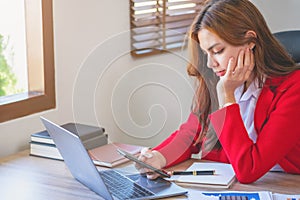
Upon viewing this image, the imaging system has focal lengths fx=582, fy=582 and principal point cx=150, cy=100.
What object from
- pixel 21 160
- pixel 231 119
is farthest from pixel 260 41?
pixel 21 160

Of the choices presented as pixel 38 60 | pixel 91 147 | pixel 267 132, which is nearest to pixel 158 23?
pixel 38 60

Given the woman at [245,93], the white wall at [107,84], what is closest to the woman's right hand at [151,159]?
the woman at [245,93]

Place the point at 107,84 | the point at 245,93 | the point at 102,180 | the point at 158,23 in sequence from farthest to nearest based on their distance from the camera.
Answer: the point at 158,23 → the point at 107,84 → the point at 245,93 → the point at 102,180

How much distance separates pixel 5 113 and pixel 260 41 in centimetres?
90

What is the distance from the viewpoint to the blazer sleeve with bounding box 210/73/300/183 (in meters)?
1.66

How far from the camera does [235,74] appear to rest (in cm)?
176

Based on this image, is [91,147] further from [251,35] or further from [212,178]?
[251,35]

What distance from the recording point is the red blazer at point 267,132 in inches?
65.4

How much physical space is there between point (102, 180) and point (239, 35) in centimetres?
62

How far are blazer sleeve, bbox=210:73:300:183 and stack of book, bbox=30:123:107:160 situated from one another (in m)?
0.48

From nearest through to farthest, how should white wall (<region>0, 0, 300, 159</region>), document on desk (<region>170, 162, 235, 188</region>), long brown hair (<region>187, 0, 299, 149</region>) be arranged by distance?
document on desk (<region>170, 162, 235, 188</region>) → long brown hair (<region>187, 0, 299, 149</region>) → white wall (<region>0, 0, 300, 159</region>)

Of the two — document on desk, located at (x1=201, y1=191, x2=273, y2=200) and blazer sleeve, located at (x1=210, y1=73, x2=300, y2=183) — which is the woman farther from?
document on desk, located at (x1=201, y1=191, x2=273, y2=200)

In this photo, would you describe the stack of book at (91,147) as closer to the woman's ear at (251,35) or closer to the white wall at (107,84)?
the white wall at (107,84)

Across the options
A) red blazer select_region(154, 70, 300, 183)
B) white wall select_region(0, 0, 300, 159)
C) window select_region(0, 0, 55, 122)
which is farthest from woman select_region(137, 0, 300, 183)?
window select_region(0, 0, 55, 122)
